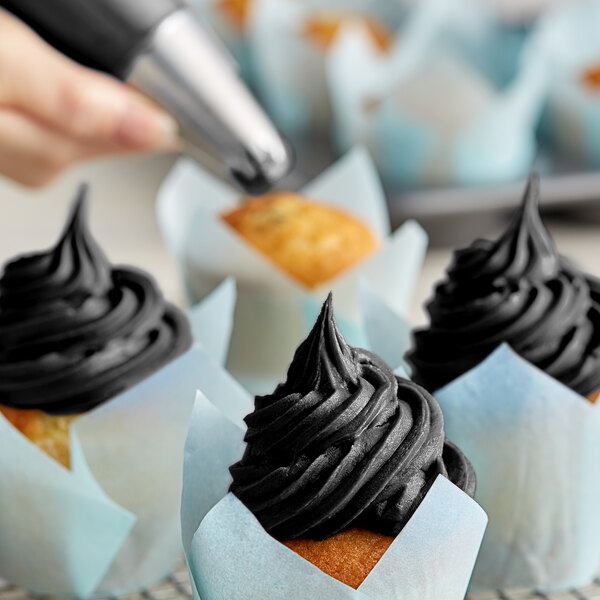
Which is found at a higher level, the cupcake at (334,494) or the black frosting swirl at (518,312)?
the cupcake at (334,494)

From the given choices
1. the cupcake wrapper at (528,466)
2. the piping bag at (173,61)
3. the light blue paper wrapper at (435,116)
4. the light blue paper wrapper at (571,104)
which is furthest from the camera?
the light blue paper wrapper at (571,104)

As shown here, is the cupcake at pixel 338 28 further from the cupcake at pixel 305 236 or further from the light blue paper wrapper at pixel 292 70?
the cupcake at pixel 305 236

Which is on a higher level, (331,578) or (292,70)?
(331,578)

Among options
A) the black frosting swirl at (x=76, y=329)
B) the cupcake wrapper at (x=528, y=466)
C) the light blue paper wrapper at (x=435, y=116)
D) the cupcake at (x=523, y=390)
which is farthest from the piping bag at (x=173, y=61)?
the light blue paper wrapper at (x=435, y=116)

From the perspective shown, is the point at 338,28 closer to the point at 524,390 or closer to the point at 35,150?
the point at 35,150

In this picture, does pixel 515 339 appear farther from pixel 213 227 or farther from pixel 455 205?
pixel 455 205

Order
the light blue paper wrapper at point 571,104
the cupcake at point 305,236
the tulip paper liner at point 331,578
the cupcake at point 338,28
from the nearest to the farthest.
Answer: the tulip paper liner at point 331,578
the cupcake at point 305,236
the light blue paper wrapper at point 571,104
the cupcake at point 338,28

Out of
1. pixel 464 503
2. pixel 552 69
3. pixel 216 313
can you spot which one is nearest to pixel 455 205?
pixel 552 69

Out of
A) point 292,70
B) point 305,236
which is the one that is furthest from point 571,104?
point 305,236
